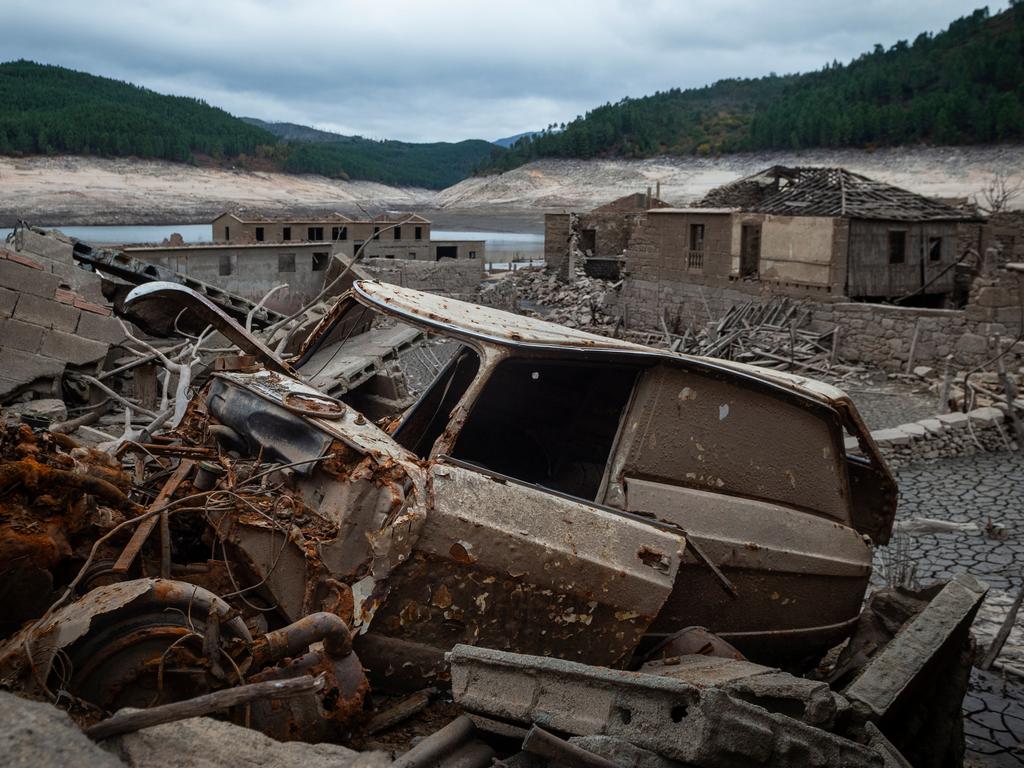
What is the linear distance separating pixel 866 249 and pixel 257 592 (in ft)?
74.0

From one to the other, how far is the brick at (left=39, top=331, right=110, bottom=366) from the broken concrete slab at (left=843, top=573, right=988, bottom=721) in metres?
8.50

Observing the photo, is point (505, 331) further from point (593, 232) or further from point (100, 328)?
point (593, 232)

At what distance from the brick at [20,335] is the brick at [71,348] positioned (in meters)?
0.08

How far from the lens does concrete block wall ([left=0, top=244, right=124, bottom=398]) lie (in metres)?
9.15

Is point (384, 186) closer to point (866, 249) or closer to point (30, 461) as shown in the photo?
point (866, 249)

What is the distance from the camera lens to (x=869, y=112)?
213 feet

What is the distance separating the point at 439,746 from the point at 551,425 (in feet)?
9.54

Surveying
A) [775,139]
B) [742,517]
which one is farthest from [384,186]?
[742,517]

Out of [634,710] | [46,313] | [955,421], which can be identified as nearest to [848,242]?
[955,421]

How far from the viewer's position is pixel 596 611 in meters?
3.58

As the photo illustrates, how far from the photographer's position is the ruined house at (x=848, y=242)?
901 inches

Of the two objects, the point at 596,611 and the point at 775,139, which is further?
the point at 775,139

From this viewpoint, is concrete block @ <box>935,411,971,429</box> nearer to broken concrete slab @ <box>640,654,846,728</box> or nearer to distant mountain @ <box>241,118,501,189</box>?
broken concrete slab @ <box>640,654,846,728</box>

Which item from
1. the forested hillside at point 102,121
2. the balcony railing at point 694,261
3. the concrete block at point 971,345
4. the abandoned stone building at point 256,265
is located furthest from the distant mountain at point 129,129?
the concrete block at point 971,345
